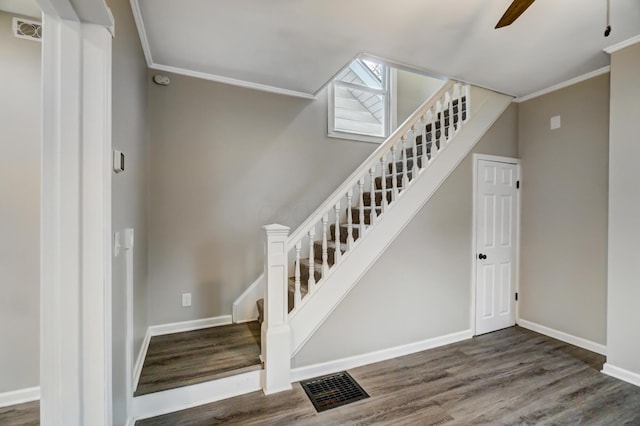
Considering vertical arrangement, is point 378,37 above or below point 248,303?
above

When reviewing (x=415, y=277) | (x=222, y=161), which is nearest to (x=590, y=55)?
(x=415, y=277)

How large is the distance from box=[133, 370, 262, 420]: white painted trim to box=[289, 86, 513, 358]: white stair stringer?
394 millimetres

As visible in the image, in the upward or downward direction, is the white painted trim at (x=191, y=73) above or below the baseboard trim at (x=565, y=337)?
above

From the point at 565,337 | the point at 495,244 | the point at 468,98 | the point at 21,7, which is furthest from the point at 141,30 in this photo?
the point at 565,337

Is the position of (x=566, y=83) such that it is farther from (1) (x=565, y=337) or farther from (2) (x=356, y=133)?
(1) (x=565, y=337)

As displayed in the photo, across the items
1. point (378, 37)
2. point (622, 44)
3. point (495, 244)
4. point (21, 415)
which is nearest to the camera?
point (21, 415)

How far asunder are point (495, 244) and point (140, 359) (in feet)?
11.8

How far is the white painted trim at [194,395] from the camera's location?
1862 mm

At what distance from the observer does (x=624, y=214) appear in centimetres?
238

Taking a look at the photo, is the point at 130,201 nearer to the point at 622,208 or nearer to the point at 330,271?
the point at 330,271

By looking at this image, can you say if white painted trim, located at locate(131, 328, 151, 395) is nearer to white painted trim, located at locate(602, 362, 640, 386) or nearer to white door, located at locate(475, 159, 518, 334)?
white door, located at locate(475, 159, 518, 334)

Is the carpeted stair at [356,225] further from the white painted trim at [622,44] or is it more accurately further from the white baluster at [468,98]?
the white painted trim at [622,44]

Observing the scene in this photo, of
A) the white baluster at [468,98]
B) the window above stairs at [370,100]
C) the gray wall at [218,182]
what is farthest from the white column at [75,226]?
the white baluster at [468,98]

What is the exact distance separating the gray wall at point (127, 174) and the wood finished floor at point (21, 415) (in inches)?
23.7
